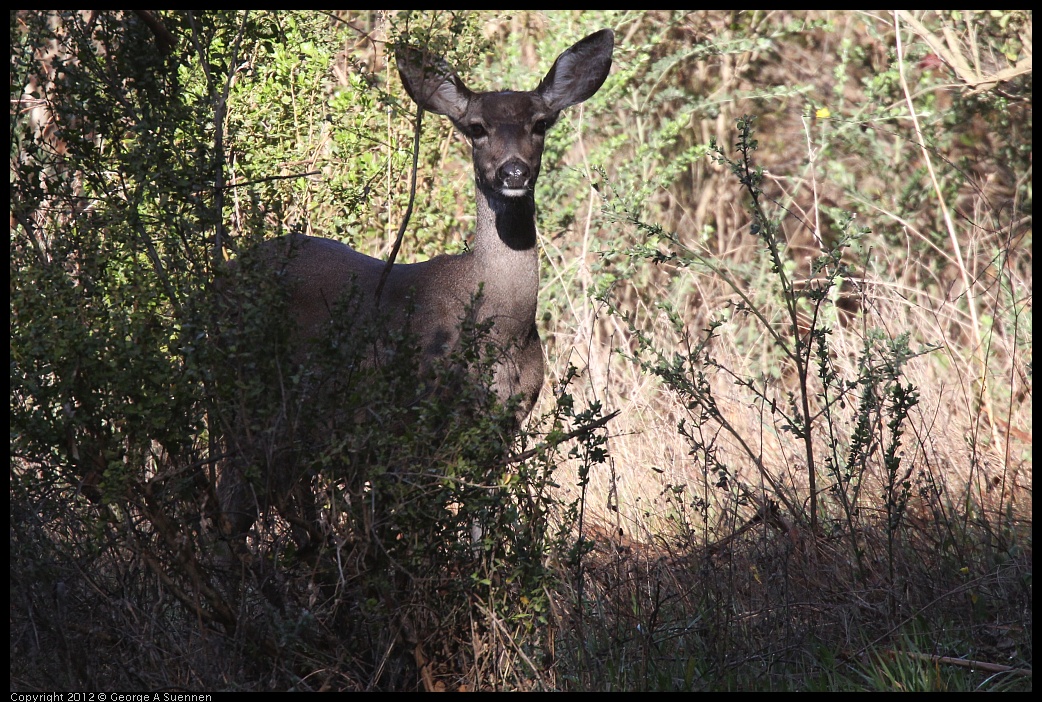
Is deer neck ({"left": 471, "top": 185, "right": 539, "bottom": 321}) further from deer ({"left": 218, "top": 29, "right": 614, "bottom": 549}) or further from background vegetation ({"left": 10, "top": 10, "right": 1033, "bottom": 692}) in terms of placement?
background vegetation ({"left": 10, "top": 10, "right": 1033, "bottom": 692})

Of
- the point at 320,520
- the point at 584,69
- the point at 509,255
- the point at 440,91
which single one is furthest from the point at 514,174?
the point at 320,520

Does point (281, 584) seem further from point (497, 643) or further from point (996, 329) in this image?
point (996, 329)

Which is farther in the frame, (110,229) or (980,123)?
(980,123)

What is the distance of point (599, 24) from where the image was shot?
321 inches

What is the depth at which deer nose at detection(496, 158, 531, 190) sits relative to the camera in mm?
4887

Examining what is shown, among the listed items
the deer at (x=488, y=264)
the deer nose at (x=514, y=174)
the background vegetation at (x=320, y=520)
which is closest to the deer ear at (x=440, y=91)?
the deer at (x=488, y=264)

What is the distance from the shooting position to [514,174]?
4.89 m

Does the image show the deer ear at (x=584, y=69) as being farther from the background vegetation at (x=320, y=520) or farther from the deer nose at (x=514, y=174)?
the background vegetation at (x=320, y=520)

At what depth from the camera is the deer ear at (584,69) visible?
5.42m

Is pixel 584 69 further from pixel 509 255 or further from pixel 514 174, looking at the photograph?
pixel 509 255

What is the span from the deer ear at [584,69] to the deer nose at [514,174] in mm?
598

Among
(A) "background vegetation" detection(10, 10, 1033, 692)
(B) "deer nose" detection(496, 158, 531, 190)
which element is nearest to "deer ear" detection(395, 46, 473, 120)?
(B) "deer nose" detection(496, 158, 531, 190)
